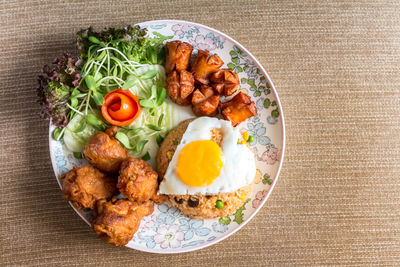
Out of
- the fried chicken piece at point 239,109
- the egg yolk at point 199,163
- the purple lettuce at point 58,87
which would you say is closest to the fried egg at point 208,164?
the egg yolk at point 199,163

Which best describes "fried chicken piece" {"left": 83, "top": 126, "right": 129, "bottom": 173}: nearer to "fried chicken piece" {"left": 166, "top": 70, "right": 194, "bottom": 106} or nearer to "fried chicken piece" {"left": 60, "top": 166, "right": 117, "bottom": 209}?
"fried chicken piece" {"left": 60, "top": 166, "right": 117, "bottom": 209}

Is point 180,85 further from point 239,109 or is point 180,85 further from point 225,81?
point 239,109

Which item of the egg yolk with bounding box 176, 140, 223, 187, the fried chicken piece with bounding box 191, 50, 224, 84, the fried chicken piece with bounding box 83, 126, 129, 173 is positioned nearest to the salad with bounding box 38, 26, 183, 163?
the fried chicken piece with bounding box 83, 126, 129, 173

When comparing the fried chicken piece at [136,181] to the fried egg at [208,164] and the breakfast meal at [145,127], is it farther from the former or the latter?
the fried egg at [208,164]

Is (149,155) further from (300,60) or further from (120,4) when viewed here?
(300,60)

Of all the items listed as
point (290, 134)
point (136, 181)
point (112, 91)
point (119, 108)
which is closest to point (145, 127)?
point (119, 108)

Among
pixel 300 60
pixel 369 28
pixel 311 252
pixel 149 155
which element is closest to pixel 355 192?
pixel 311 252
